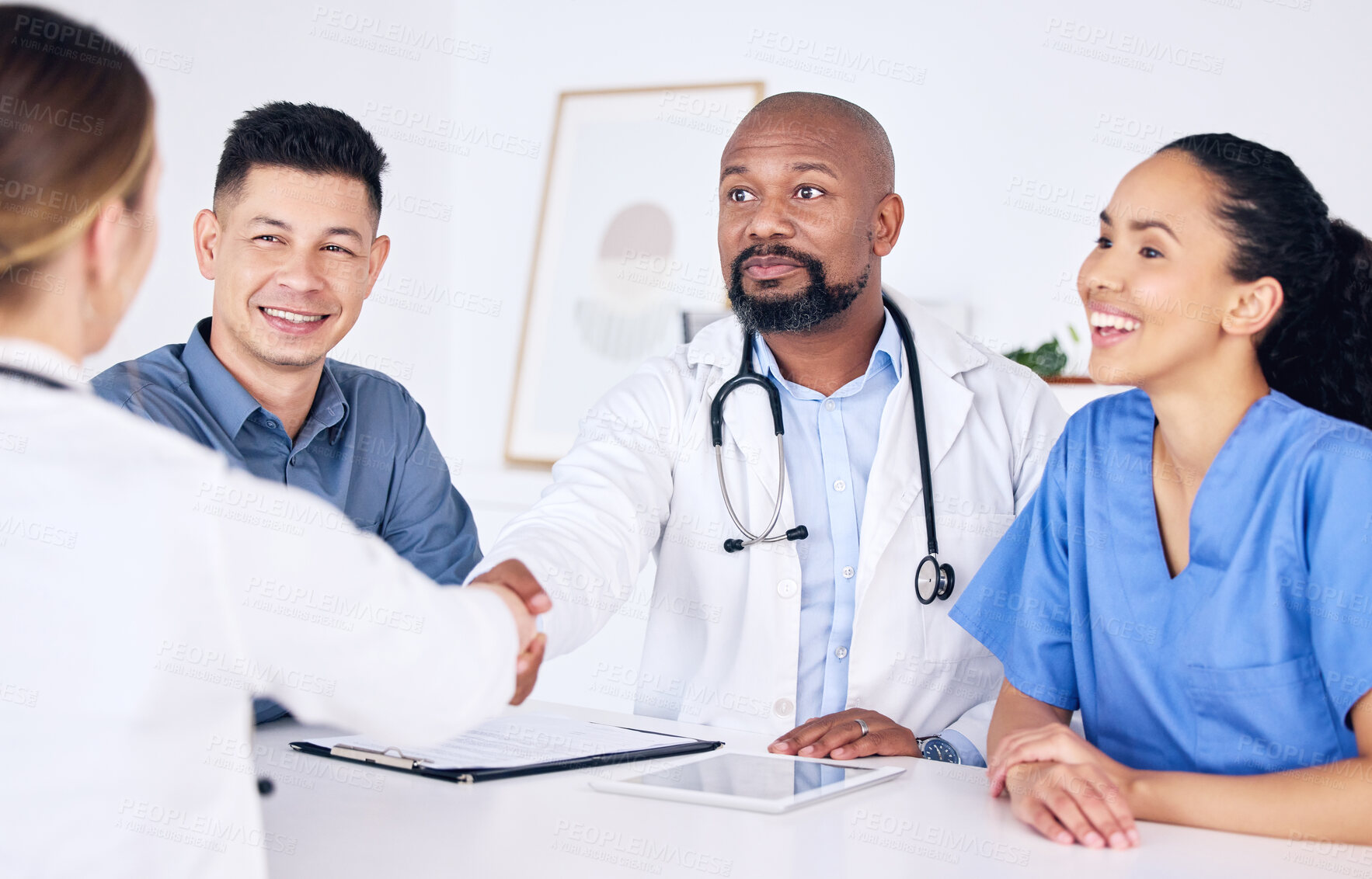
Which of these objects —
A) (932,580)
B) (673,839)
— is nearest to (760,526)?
(932,580)

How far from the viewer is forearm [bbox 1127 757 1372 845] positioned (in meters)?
1.07

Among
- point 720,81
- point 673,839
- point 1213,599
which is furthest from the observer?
point 720,81

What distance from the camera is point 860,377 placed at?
82.7 inches

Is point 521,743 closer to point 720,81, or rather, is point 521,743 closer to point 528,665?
point 528,665

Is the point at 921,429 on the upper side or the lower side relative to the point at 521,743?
upper

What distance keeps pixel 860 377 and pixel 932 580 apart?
1.49ft

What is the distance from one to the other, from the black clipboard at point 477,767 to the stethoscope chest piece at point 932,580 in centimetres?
54

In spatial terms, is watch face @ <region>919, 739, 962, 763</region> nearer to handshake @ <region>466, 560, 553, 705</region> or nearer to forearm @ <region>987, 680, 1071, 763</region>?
forearm @ <region>987, 680, 1071, 763</region>

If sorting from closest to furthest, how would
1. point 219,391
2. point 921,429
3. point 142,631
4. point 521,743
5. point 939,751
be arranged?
1. point 142,631
2. point 521,743
3. point 939,751
4. point 219,391
5. point 921,429

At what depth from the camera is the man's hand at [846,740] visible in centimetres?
143

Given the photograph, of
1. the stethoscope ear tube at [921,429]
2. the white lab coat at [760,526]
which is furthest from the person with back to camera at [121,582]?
the stethoscope ear tube at [921,429]

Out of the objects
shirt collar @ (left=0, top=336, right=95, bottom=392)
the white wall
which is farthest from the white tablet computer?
the white wall

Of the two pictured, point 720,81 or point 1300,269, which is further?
point 720,81

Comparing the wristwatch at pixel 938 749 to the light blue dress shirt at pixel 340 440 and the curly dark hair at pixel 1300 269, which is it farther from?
the light blue dress shirt at pixel 340 440
